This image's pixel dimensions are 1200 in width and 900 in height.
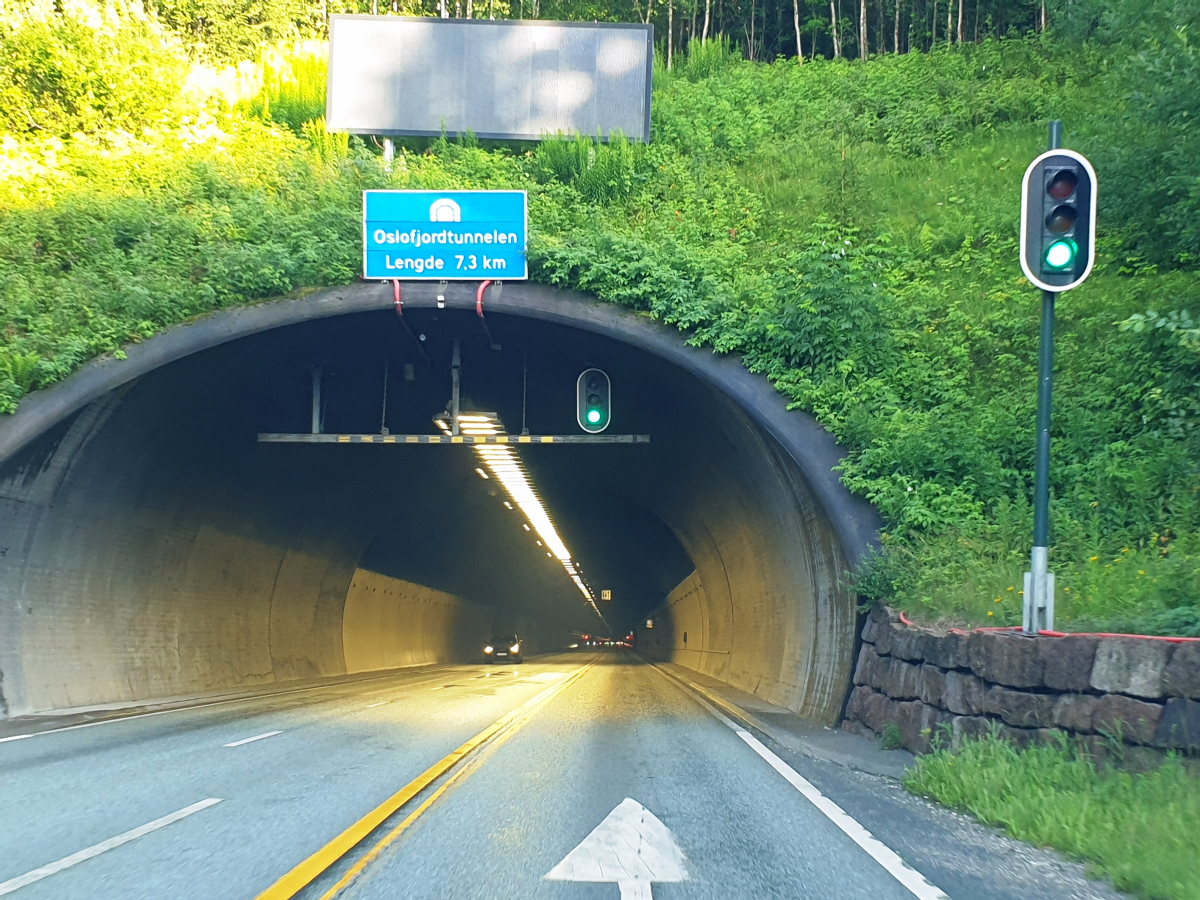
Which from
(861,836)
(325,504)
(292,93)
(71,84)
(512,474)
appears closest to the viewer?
(861,836)

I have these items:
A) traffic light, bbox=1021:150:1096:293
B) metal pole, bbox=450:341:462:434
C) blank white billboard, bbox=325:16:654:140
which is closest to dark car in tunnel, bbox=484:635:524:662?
blank white billboard, bbox=325:16:654:140

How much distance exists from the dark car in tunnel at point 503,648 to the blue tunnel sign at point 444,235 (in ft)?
121

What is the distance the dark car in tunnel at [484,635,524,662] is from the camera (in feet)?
178

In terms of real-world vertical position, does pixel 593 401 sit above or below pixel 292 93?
below

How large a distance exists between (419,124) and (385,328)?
6319 millimetres

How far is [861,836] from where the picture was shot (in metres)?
7.93

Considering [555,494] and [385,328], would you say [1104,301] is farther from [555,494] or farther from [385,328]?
[555,494]

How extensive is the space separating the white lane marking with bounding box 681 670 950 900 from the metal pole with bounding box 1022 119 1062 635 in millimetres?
2592

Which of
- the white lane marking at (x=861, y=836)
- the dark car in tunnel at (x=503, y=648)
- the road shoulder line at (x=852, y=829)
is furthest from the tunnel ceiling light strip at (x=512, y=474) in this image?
the white lane marking at (x=861, y=836)

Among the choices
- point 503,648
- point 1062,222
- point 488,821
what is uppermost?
point 1062,222

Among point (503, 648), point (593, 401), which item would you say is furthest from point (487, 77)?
point (503, 648)

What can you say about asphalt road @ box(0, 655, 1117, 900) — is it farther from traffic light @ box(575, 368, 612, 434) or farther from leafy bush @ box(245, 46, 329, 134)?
leafy bush @ box(245, 46, 329, 134)

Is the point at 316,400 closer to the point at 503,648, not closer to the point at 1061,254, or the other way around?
the point at 1061,254

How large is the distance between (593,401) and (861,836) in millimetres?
12828
